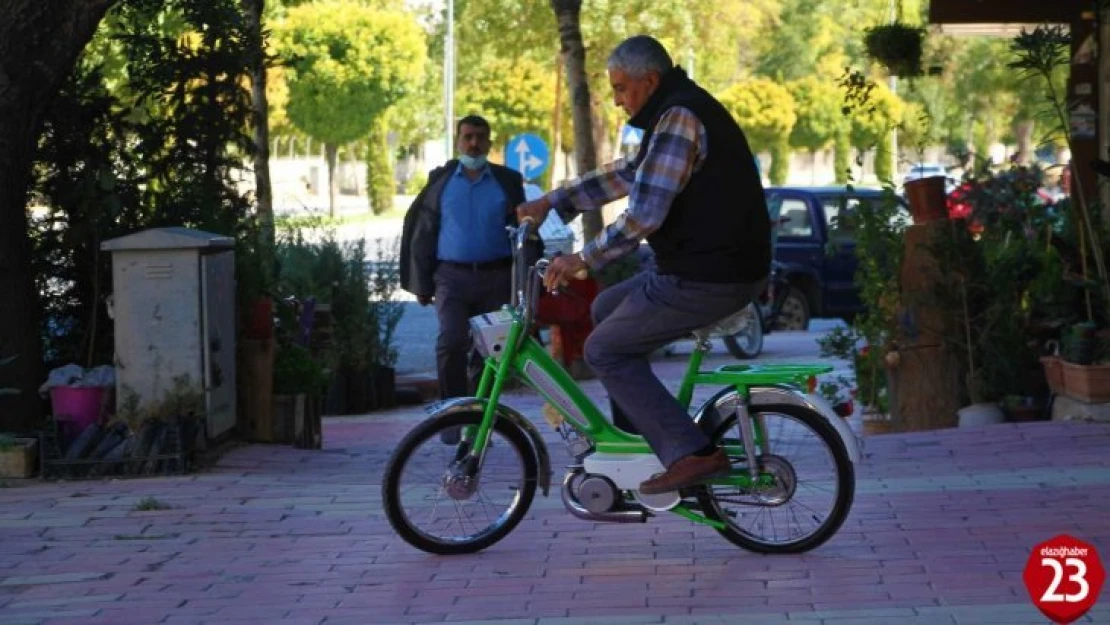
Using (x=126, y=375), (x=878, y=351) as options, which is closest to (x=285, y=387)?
(x=126, y=375)

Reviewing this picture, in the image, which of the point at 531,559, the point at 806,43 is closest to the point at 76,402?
the point at 531,559

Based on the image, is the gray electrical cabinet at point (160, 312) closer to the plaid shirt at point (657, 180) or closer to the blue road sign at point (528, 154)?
the plaid shirt at point (657, 180)

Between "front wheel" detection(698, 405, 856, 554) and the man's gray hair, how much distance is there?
1.22 metres

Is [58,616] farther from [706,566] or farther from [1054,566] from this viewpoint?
[1054,566]

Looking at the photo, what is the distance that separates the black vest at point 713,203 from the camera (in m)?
6.76

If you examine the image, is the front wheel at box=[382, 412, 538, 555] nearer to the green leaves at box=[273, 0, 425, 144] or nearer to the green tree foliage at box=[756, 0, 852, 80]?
the green leaves at box=[273, 0, 425, 144]

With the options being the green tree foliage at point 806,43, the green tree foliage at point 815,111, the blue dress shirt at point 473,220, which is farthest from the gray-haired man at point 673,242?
the green tree foliage at point 815,111

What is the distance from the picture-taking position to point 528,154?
30.1m

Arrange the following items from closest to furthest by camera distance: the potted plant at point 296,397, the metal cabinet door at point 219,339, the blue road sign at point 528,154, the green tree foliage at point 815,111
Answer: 1. the metal cabinet door at point 219,339
2. the potted plant at point 296,397
3. the blue road sign at point 528,154
4. the green tree foliage at point 815,111

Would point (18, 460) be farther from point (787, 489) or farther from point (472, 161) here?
point (787, 489)

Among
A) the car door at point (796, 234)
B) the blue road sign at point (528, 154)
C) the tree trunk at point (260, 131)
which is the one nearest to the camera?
the tree trunk at point (260, 131)

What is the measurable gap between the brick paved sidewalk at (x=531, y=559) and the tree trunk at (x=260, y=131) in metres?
3.37

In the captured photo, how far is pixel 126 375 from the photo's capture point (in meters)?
9.77

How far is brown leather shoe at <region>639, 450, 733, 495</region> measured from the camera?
269 inches
